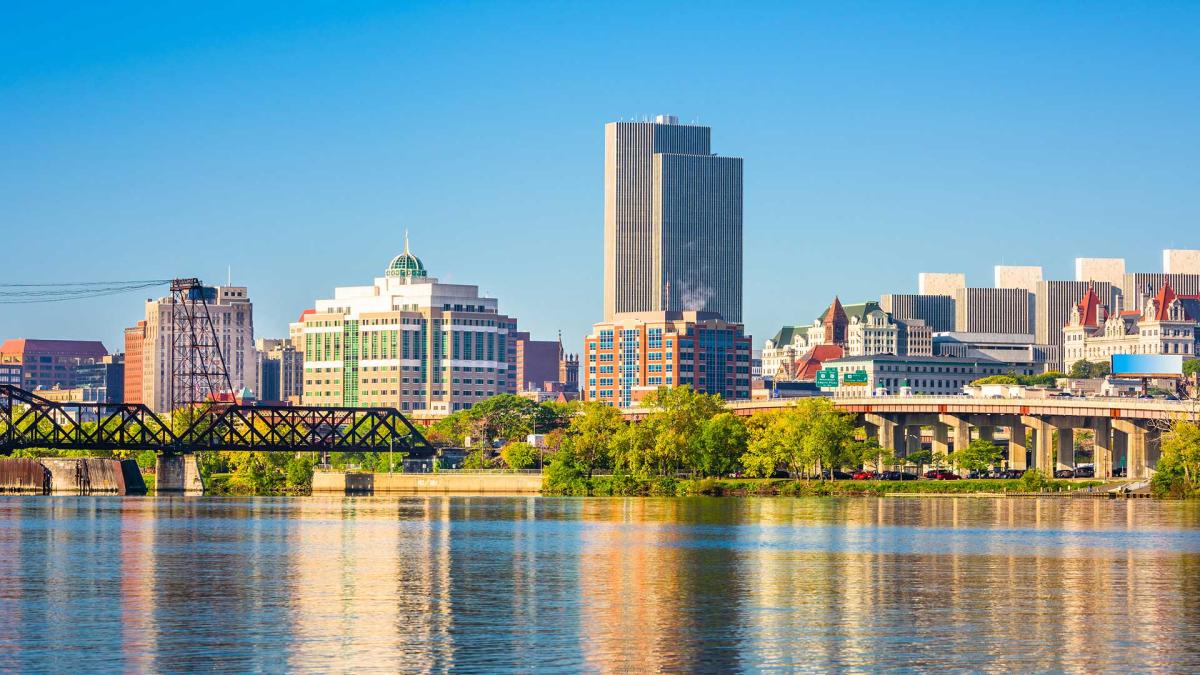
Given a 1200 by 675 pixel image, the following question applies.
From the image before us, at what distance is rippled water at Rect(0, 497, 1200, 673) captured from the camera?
63.0 m

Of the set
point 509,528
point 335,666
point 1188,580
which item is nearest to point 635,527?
point 509,528

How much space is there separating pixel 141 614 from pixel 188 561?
28441mm

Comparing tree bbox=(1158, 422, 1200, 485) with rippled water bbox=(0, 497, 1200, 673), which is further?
tree bbox=(1158, 422, 1200, 485)

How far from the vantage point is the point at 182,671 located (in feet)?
195

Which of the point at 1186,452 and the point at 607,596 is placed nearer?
the point at 607,596

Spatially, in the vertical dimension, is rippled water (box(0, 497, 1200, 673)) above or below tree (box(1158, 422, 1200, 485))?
below

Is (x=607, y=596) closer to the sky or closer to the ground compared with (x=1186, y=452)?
closer to the ground

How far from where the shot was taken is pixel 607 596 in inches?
3226

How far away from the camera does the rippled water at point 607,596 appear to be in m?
63.0

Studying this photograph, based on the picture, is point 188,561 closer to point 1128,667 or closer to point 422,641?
point 422,641

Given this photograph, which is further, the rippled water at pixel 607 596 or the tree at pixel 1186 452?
the tree at pixel 1186 452

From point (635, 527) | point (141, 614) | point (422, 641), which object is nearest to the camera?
point (422, 641)

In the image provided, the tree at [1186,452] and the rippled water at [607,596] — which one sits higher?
the tree at [1186,452]

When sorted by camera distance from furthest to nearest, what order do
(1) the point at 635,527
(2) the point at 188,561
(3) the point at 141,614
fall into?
1. (1) the point at 635,527
2. (2) the point at 188,561
3. (3) the point at 141,614
